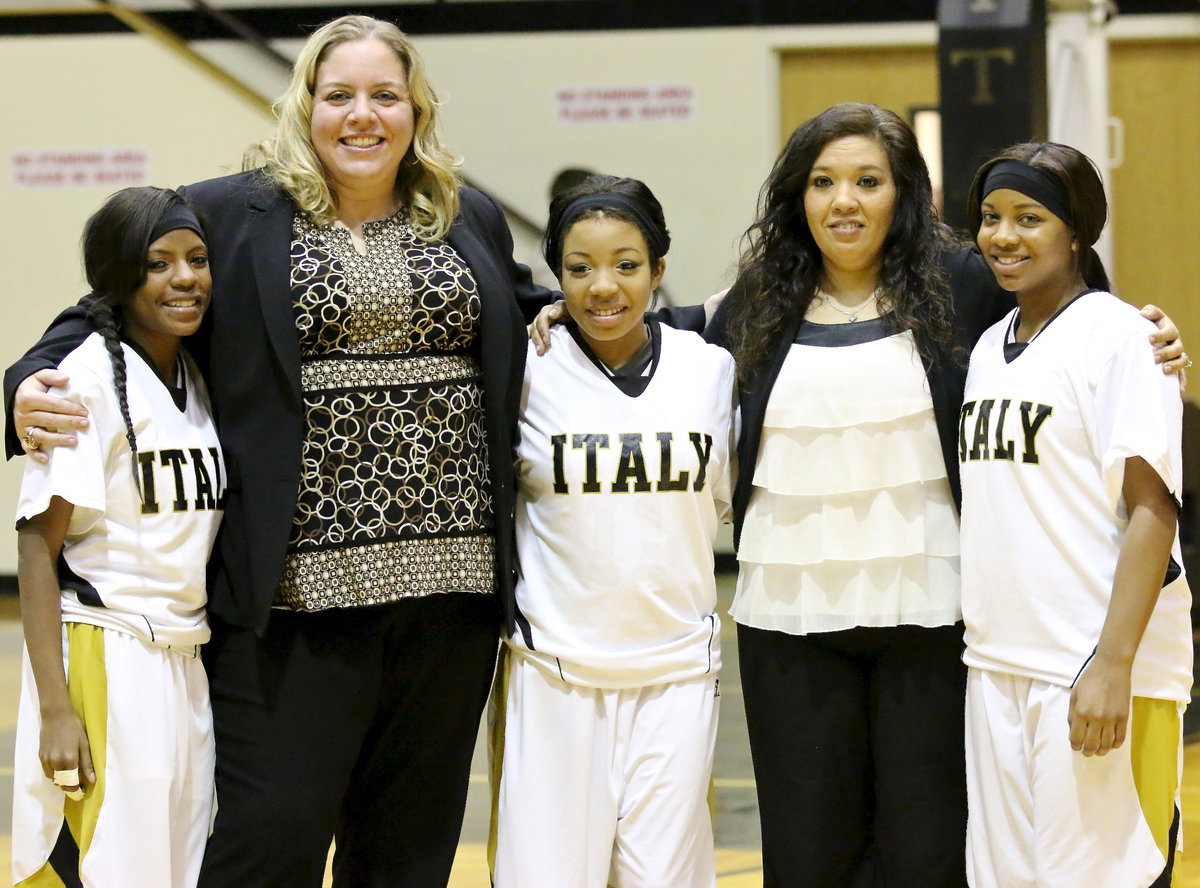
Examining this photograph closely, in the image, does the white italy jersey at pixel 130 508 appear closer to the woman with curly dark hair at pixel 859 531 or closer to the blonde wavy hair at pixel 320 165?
the blonde wavy hair at pixel 320 165

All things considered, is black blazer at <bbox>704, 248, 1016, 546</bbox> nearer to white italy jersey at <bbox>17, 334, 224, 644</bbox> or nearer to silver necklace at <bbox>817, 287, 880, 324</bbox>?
silver necklace at <bbox>817, 287, 880, 324</bbox>

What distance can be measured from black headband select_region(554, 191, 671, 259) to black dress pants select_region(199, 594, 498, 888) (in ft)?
2.34

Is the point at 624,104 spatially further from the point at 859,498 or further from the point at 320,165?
the point at 859,498

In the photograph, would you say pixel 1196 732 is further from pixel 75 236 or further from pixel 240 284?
pixel 75 236

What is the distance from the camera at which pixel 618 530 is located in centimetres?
249

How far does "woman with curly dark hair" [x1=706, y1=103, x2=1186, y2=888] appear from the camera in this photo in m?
2.52

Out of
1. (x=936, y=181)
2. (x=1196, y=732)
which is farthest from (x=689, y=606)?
(x=936, y=181)

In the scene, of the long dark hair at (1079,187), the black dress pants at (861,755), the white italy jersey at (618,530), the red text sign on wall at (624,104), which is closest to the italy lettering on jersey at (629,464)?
the white italy jersey at (618,530)

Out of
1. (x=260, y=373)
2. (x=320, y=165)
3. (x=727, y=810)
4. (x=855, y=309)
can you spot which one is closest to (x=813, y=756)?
(x=855, y=309)

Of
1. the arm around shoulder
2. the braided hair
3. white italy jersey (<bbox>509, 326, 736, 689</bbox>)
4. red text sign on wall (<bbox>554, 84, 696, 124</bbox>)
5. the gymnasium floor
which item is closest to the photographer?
the arm around shoulder

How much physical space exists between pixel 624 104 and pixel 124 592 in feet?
20.4

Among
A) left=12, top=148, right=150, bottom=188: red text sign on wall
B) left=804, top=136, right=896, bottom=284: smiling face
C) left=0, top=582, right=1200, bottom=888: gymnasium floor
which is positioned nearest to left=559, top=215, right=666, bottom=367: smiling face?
left=804, top=136, right=896, bottom=284: smiling face

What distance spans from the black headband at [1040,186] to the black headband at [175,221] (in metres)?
1.41

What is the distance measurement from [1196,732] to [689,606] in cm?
325
